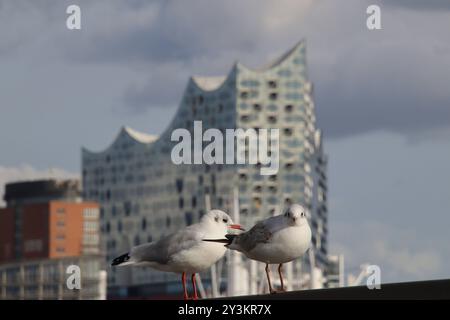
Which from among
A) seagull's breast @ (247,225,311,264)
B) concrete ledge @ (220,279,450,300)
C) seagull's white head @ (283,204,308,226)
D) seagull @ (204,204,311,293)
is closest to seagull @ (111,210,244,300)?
seagull @ (204,204,311,293)

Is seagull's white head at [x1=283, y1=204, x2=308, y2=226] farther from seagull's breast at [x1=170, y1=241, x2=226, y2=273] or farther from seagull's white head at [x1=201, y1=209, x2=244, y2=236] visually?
seagull's breast at [x1=170, y1=241, x2=226, y2=273]

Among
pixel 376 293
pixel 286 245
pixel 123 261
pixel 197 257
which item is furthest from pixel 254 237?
pixel 376 293

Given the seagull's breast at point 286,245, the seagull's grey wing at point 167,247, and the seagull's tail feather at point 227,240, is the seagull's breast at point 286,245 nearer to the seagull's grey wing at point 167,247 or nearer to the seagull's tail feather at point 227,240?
the seagull's tail feather at point 227,240

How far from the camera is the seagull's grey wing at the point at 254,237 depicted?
43.9 ft

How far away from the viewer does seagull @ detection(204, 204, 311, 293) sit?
500 inches

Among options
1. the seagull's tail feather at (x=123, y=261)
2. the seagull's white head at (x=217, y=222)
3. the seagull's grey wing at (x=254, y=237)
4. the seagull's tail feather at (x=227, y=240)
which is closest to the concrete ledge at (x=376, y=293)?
the seagull's grey wing at (x=254, y=237)

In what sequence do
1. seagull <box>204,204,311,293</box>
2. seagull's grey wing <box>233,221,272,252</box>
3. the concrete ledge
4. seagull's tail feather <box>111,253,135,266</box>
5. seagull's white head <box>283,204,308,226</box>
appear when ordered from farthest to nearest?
1. seagull's tail feather <box>111,253,135,266</box>
2. seagull's grey wing <box>233,221,272,252</box>
3. seagull <box>204,204,311,293</box>
4. seagull's white head <box>283,204,308,226</box>
5. the concrete ledge
